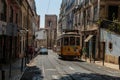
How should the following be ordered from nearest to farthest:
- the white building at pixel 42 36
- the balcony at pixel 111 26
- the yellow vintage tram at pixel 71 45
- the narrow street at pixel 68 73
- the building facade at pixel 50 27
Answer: the narrow street at pixel 68 73 < the balcony at pixel 111 26 < the yellow vintage tram at pixel 71 45 < the white building at pixel 42 36 < the building facade at pixel 50 27

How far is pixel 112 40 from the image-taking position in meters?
42.6

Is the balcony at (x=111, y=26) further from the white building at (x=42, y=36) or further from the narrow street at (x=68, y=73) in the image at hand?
the white building at (x=42, y=36)

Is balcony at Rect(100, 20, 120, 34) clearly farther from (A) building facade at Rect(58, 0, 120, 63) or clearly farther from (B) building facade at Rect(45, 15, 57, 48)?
(B) building facade at Rect(45, 15, 57, 48)

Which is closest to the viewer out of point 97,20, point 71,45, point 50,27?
point 71,45

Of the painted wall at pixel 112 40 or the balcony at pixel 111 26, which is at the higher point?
the balcony at pixel 111 26

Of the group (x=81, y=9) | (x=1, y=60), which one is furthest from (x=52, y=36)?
(x=1, y=60)

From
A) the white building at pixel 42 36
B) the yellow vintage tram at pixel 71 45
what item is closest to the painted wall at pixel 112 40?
the yellow vintage tram at pixel 71 45

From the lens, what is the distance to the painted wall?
40403 millimetres

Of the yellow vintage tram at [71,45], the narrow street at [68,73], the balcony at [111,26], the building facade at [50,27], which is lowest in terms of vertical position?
the narrow street at [68,73]

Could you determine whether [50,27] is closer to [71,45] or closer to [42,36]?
[42,36]

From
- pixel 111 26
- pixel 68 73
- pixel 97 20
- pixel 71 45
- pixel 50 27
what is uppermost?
pixel 50 27

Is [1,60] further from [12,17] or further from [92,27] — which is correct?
[92,27]

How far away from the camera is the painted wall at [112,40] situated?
4040cm

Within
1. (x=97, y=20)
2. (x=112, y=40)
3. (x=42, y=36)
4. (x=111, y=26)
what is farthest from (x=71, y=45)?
(x=42, y=36)
